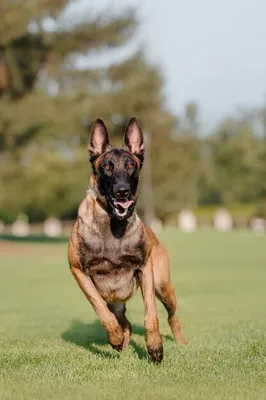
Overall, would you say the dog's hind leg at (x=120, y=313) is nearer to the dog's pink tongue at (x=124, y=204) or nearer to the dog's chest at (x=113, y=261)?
the dog's chest at (x=113, y=261)

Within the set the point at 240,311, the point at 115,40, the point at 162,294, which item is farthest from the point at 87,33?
the point at 162,294

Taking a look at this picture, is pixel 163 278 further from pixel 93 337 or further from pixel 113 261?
pixel 93 337

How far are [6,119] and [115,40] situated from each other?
282 inches

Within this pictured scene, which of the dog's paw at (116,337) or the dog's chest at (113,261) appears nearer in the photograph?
the dog's paw at (116,337)

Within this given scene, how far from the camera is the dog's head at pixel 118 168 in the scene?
6.69 meters

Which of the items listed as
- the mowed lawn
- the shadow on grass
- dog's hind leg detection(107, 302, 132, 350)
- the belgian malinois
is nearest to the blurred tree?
the mowed lawn

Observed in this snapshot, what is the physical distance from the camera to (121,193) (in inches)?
259

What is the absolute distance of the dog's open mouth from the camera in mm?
6695

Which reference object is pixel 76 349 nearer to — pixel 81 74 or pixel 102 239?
pixel 102 239

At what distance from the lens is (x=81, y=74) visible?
119 feet

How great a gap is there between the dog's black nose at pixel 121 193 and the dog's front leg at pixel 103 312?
861 millimetres

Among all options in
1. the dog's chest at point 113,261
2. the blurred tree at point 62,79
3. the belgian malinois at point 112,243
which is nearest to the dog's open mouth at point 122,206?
the belgian malinois at point 112,243

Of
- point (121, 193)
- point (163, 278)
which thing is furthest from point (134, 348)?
point (121, 193)

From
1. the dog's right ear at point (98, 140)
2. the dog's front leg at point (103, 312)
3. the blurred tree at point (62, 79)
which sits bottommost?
the dog's front leg at point (103, 312)
